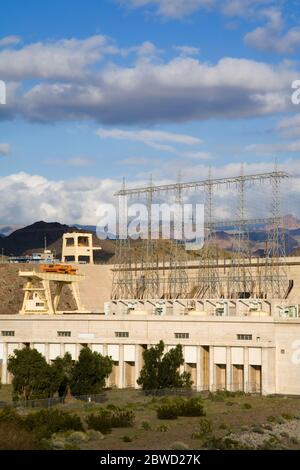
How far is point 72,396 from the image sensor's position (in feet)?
230

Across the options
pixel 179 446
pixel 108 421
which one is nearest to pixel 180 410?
pixel 108 421

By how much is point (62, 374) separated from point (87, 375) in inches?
115

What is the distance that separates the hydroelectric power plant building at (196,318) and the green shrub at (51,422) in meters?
31.0

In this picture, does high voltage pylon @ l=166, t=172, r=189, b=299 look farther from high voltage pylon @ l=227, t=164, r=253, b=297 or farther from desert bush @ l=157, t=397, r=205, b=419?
desert bush @ l=157, t=397, r=205, b=419

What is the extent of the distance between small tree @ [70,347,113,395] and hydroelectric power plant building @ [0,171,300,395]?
13.2 meters

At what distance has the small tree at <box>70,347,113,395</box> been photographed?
7000 centimetres

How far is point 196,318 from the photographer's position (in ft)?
268

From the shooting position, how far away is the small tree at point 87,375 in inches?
2756

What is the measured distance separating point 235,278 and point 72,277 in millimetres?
20824

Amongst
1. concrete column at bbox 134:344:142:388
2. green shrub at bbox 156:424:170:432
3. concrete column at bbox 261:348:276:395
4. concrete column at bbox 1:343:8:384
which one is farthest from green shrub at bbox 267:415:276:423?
concrete column at bbox 1:343:8:384

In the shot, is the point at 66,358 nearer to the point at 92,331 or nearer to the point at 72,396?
the point at 72,396

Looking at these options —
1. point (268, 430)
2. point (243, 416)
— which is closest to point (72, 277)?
point (243, 416)

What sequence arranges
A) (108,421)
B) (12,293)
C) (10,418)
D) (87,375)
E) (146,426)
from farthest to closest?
(12,293) < (87,375) < (146,426) < (108,421) < (10,418)

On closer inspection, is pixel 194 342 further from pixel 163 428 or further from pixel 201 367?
pixel 163 428
